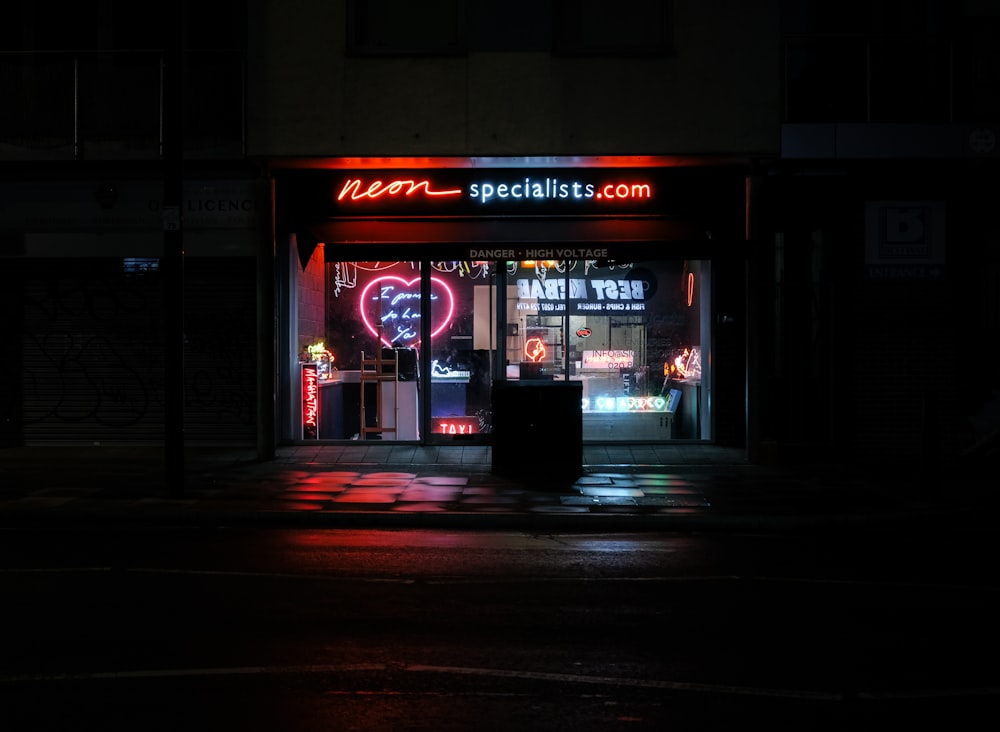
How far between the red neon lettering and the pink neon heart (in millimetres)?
1364

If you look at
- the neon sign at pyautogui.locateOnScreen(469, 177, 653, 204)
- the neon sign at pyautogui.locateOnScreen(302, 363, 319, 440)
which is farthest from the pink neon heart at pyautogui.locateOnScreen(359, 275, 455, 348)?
the neon sign at pyautogui.locateOnScreen(469, 177, 653, 204)

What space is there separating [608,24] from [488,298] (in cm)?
452

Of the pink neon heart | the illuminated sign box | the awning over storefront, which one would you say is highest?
the awning over storefront

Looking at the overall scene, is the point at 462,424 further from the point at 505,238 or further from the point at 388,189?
the point at 388,189

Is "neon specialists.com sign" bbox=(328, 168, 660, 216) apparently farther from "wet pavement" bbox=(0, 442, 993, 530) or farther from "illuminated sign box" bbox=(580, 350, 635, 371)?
"wet pavement" bbox=(0, 442, 993, 530)

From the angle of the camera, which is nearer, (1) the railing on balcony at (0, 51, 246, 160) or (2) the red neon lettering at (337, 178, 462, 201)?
(1) the railing on balcony at (0, 51, 246, 160)

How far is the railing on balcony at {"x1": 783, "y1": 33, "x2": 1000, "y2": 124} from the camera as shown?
1608 cm

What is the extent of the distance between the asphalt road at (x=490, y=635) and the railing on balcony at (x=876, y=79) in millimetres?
8242

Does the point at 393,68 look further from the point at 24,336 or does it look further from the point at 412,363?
the point at 24,336

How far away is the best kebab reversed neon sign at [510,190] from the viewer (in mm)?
16609

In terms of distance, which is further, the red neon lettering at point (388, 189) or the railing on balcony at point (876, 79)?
the red neon lettering at point (388, 189)

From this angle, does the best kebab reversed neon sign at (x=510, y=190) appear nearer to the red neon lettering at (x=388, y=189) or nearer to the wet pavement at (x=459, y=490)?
the red neon lettering at (x=388, y=189)

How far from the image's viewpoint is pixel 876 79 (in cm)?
1633

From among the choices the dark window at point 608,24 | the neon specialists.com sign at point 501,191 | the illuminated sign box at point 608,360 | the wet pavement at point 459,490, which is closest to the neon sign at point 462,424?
the wet pavement at point 459,490
